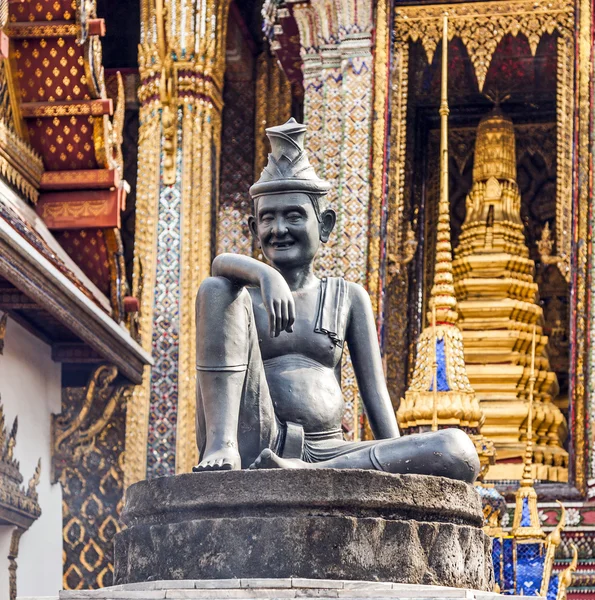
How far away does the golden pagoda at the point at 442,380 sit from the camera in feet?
31.9

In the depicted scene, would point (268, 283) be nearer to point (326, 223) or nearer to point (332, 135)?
point (326, 223)

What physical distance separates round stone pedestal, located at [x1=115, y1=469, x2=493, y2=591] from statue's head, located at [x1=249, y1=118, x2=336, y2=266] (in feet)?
3.64

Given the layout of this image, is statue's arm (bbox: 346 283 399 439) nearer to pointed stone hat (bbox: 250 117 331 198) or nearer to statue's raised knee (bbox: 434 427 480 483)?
pointed stone hat (bbox: 250 117 331 198)

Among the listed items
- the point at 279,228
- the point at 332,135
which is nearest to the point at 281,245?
the point at 279,228

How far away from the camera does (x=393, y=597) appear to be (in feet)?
15.5

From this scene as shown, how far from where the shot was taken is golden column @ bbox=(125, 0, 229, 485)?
1186 centimetres

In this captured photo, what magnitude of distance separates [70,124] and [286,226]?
461 centimetres

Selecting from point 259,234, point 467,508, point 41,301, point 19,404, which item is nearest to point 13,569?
point 19,404

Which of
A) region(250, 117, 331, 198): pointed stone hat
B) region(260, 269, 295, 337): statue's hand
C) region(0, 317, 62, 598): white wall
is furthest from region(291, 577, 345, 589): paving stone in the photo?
region(0, 317, 62, 598): white wall

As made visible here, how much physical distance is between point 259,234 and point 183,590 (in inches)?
64.6

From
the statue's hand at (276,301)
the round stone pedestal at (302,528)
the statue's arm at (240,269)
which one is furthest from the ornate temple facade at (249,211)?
the round stone pedestal at (302,528)

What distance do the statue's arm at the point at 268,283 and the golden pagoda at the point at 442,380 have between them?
4.19 meters

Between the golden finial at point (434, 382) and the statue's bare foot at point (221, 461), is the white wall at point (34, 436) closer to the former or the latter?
the golden finial at point (434, 382)

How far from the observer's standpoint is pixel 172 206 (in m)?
12.3
